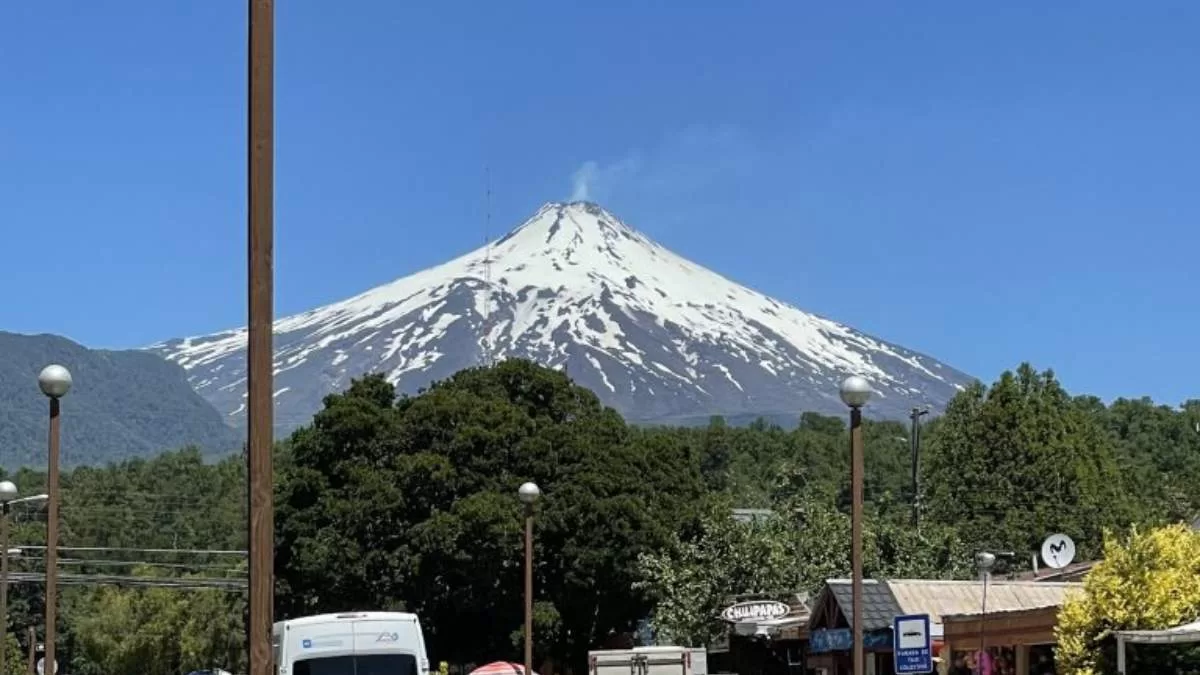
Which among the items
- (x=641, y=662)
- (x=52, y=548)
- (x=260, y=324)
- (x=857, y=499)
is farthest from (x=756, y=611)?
(x=260, y=324)

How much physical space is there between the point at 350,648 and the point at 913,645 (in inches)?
341

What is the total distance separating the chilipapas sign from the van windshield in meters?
21.6

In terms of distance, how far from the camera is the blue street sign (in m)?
22.6

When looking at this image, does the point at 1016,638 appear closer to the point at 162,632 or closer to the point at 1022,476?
the point at 1022,476

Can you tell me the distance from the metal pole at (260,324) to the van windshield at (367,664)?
46.1 ft

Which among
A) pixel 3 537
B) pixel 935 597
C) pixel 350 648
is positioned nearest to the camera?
pixel 350 648

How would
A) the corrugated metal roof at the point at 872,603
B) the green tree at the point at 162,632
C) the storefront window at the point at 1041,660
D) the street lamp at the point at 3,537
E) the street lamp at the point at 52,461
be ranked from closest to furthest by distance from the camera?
the street lamp at the point at 52,461 → the storefront window at the point at 1041,660 → the street lamp at the point at 3,537 → the corrugated metal roof at the point at 872,603 → the green tree at the point at 162,632

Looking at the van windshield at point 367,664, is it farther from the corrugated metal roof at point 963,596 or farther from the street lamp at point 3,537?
the corrugated metal roof at point 963,596

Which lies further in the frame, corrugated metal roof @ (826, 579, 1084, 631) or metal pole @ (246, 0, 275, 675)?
corrugated metal roof @ (826, 579, 1084, 631)

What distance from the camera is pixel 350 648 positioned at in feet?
89.2

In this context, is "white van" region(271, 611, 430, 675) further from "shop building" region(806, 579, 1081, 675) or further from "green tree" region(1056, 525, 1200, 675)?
"shop building" region(806, 579, 1081, 675)

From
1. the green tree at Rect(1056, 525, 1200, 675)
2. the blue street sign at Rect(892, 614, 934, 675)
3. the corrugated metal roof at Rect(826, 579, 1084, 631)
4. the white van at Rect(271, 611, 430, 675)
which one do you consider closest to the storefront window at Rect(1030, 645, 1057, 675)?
the green tree at Rect(1056, 525, 1200, 675)

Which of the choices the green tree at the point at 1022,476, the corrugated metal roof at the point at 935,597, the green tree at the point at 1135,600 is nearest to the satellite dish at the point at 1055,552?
the corrugated metal roof at the point at 935,597

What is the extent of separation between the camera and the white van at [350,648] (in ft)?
89.2
